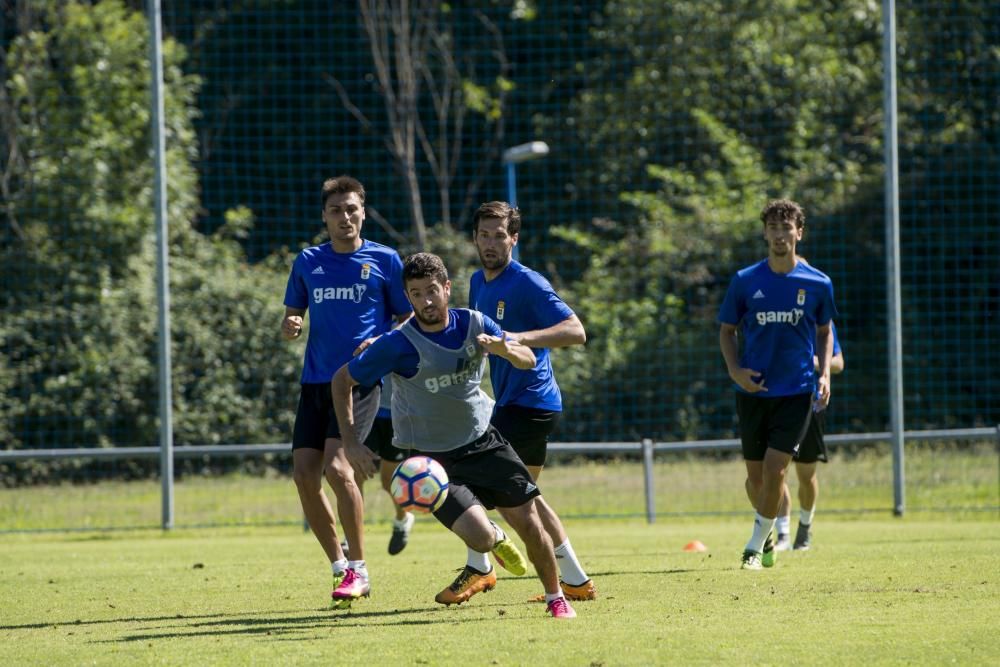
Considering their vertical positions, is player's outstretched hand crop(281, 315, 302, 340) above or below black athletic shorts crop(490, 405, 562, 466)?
above

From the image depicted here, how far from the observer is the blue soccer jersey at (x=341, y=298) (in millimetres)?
8391

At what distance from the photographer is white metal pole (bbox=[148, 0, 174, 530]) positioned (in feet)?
48.4

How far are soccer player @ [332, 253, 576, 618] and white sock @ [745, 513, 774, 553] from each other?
255cm

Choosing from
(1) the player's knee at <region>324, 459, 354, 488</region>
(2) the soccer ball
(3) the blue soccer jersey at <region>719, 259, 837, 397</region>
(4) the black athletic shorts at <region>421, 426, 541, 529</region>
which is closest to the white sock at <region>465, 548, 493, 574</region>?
(1) the player's knee at <region>324, 459, 354, 488</region>

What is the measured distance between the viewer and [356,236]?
339 inches

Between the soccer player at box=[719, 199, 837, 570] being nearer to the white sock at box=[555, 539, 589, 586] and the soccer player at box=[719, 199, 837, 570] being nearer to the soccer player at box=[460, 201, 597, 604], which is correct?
the soccer player at box=[460, 201, 597, 604]

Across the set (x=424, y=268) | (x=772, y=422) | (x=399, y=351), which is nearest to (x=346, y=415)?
(x=399, y=351)

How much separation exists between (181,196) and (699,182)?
8792 mm

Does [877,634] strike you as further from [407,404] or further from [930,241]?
[930,241]

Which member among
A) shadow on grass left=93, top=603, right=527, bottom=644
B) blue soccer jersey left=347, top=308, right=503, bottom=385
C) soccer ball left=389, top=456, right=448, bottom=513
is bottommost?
shadow on grass left=93, top=603, right=527, bottom=644

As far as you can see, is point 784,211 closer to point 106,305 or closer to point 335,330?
point 335,330

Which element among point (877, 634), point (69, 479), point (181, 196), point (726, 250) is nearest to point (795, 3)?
point (726, 250)

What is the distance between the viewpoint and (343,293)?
8484 mm

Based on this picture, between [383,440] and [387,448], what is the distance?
91 millimetres
